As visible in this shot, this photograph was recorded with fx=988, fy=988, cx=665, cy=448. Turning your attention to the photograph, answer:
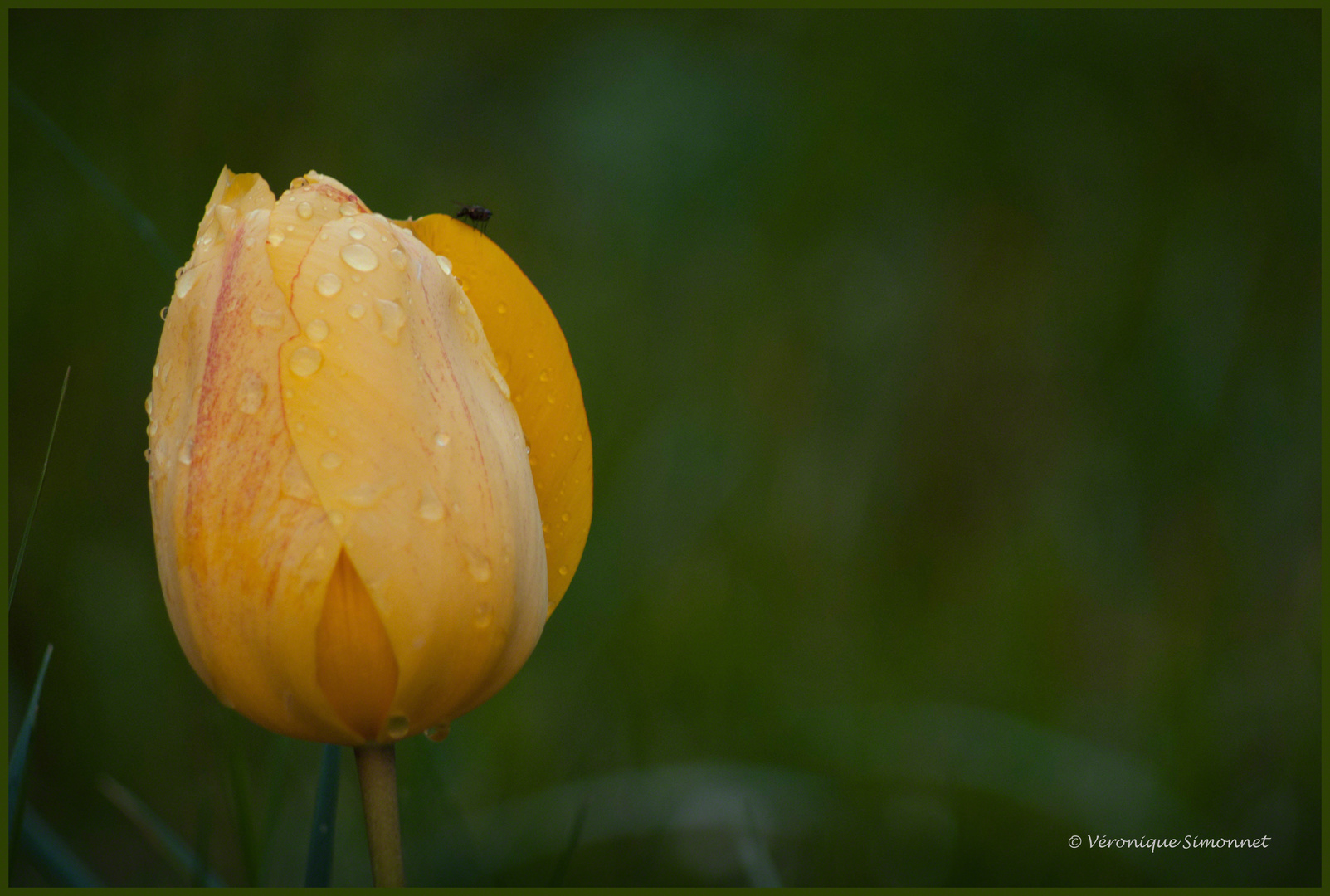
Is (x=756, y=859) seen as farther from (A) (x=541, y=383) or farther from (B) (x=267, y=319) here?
(B) (x=267, y=319)

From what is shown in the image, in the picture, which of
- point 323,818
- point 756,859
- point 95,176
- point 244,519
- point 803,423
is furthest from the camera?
point 803,423

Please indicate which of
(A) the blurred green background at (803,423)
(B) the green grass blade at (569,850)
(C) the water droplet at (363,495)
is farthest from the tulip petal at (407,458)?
(A) the blurred green background at (803,423)

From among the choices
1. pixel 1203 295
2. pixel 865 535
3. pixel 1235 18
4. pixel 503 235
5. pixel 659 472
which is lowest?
pixel 865 535

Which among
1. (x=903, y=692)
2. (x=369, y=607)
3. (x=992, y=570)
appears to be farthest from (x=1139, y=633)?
(x=369, y=607)

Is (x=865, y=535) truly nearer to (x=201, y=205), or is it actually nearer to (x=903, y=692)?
(x=903, y=692)

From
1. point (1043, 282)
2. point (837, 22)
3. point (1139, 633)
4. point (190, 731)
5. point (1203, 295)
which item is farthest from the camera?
point (837, 22)

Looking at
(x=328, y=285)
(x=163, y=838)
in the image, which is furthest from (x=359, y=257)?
(x=163, y=838)

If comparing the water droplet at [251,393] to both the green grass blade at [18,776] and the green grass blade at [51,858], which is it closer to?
the green grass blade at [18,776]
